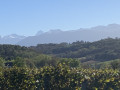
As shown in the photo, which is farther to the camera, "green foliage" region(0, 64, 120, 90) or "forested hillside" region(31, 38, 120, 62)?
"forested hillside" region(31, 38, 120, 62)

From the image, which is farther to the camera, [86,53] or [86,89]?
[86,53]

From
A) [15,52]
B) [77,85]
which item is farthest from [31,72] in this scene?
[15,52]

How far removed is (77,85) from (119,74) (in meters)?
2.41

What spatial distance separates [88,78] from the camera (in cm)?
1180

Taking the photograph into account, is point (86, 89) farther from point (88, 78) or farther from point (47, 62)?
point (47, 62)

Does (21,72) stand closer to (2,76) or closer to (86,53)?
(2,76)

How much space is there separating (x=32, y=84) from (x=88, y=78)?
266cm

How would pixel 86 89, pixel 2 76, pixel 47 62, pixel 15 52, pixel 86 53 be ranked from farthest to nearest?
pixel 86 53, pixel 15 52, pixel 47 62, pixel 86 89, pixel 2 76

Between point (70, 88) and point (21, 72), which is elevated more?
point (21, 72)

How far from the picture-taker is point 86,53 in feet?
213

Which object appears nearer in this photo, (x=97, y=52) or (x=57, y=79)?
(x=57, y=79)

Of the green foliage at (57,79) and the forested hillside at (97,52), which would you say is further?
the forested hillside at (97,52)

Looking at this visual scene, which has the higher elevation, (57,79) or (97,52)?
(97,52)

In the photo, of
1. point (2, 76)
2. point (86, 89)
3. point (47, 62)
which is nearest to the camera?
point (2, 76)
